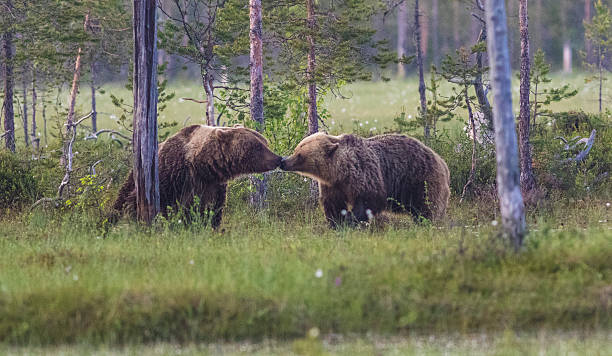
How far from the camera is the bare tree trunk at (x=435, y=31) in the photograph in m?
57.8

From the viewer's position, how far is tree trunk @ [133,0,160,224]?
372 inches

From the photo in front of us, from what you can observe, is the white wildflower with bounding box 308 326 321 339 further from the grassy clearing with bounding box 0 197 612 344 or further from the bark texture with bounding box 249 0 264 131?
the bark texture with bounding box 249 0 264 131

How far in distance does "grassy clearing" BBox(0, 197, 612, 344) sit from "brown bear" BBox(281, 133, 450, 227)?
165 centimetres

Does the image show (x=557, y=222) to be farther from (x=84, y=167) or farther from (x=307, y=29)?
Answer: (x=84, y=167)

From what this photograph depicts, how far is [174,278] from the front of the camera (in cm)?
680

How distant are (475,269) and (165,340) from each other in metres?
2.89

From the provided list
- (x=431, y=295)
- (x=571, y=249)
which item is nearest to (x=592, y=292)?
(x=571, y=249)

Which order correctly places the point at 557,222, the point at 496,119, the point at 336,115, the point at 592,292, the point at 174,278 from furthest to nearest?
the point at 336,115 < the point at 557,222 < the point at 496,119 < the point at 174,278 < the point at 592,292

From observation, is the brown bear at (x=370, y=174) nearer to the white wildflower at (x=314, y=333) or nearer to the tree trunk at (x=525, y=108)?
the tree trunk at (x=525, y=108)

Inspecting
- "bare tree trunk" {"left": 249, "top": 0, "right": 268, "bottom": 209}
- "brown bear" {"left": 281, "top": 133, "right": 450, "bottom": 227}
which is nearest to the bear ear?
"brown bear" {"left": 281, "top": 133, "right": 450, "bottom": 227}

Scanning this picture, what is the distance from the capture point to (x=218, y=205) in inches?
395

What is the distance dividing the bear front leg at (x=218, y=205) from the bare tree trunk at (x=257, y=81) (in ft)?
6.62

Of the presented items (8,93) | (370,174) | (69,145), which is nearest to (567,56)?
(8,93)

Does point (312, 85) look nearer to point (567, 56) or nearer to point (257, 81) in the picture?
point (257, 81)
